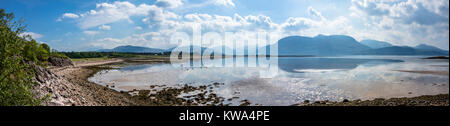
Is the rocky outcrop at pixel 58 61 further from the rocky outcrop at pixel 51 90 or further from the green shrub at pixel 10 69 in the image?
the green shrub at pixel 10 69

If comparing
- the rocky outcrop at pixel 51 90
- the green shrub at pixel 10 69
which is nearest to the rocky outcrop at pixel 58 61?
the rocky outcrop at pixel 51 90

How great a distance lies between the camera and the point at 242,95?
21.3m

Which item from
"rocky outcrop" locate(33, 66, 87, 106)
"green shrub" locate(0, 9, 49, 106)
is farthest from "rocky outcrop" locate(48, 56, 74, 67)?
"green shrub" locate(0, 9, 49, 106)

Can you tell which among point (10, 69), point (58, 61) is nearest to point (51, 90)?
point (10, 69)

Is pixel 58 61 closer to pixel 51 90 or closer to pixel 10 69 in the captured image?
pixel 51 90

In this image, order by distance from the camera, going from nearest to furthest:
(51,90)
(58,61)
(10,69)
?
(10,69) < (51,90) < (58,61)

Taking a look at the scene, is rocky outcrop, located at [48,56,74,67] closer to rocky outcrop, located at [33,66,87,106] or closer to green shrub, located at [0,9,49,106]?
rocky outcrop, located at [33,66,87,106]

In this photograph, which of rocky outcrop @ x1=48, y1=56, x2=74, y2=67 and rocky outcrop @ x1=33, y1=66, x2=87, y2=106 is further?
rocky outcrop @ x1=48, y1=56, x2=74, y2=67

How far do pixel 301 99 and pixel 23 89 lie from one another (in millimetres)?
19306

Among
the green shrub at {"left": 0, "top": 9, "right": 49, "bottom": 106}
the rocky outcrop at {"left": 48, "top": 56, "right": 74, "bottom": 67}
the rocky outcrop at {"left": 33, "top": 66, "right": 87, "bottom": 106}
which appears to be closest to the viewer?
the green shrub at {"left": 0, "top": 9, "right": 49, "bottom": 106}

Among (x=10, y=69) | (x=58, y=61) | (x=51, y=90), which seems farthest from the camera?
(x=58, y=61)

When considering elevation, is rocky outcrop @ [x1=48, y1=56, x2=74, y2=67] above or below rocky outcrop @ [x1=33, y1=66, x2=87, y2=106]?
above
